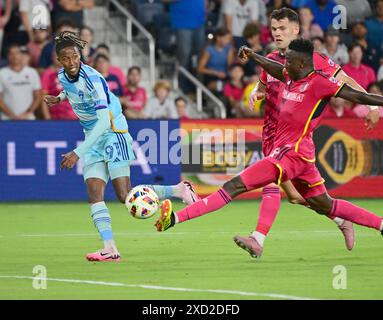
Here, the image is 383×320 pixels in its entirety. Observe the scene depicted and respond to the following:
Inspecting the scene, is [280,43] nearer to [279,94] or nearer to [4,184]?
[279,94]

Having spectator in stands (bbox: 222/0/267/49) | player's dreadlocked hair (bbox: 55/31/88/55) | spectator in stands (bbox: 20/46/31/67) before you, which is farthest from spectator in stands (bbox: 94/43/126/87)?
player's dreadlocked hair (bbox: 55/31/88/55)

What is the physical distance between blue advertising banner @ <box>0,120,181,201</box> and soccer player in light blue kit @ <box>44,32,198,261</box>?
6031 millimetres

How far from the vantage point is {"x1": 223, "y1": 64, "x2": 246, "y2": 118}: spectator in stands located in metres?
20.8

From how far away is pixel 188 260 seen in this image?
456 inches

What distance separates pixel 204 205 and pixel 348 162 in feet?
26.4

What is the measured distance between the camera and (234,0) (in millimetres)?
21703

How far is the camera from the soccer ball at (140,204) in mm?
11266

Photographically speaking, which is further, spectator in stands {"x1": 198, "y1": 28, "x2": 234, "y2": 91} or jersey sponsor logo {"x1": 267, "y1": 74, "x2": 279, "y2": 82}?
spectator in stands {"x1": 198, "y1": 28, "x2": 234, "y2": 91}

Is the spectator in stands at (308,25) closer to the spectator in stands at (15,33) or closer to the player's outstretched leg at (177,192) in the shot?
the spectator in stands at (15,33)

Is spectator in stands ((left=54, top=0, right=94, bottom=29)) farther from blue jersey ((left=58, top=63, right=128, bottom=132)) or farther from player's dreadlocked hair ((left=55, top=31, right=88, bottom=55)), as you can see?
player's dreadlocked hair ((left=55, top=31, right=88, bottom=55))

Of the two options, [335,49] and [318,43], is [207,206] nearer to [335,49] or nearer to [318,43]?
[318,43]

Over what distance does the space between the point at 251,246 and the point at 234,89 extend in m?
10.0

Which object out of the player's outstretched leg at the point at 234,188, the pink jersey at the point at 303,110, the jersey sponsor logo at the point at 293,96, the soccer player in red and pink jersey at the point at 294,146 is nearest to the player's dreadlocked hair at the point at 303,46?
the soccer player in red and pink jersey at the point at 294,146

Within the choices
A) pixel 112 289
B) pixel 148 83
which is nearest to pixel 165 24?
pixel 148 83
